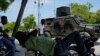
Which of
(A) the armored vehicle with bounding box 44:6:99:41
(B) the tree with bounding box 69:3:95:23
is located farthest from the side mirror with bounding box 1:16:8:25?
(B) the tree with bounding box 69:3:95:23

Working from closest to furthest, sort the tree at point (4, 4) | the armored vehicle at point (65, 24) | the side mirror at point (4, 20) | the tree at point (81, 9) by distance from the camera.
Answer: the side mirror at point (4, 20), the armored vehicle at point (65, 24), the tree at point (4, 4), the tree at point (81, 9)

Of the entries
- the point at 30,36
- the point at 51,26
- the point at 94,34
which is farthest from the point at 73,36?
the point at 51,26

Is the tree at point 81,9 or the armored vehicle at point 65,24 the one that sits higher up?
the armored vehicle at point 65,24

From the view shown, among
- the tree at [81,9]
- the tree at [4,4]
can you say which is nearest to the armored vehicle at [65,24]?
the tree at [4,4]

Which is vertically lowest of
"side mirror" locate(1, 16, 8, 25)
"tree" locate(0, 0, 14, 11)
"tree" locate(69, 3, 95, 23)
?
"tree" locate(69, 3, 95, 23)

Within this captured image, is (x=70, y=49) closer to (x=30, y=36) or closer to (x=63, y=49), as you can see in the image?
(x=63, y=49)

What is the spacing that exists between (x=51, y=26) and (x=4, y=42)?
16.0 meters

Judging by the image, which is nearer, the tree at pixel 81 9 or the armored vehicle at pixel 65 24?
the armored vehicle at pixel 65 24

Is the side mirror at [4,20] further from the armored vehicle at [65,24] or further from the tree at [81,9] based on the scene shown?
the tree at [81,9]

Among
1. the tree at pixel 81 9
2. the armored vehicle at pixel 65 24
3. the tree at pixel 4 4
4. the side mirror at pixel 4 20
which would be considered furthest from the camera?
the tree at pixel 81 9

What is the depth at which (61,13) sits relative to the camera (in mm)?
23859

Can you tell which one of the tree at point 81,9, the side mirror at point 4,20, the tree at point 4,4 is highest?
the side mirror at point 4,20

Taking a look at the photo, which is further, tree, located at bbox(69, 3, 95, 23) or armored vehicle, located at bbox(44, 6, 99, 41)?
tree, located at bbox(69, 3, 95, 23)

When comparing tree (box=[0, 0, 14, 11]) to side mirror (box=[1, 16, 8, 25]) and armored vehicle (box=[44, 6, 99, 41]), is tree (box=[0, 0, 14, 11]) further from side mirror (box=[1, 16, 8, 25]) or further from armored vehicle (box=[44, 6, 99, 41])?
side mirror (box=[1, 16, 8, 25])
